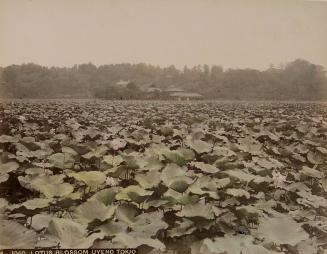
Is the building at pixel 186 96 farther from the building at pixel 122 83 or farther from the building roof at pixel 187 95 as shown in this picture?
the building at pixel 122 83

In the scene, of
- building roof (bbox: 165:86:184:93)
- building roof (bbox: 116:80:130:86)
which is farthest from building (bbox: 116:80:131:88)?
building roof (bbox: 165:86:184:93)

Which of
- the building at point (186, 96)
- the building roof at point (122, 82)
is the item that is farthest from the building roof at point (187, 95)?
the building roof at point (122, 82)

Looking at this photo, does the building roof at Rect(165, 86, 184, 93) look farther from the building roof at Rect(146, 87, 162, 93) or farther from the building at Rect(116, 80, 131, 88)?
the building at Rect(116, 80, 131, 88)

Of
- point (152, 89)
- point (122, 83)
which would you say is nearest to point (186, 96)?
point (152, 89)

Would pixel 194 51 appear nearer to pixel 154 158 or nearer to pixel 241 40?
pixel 241 40

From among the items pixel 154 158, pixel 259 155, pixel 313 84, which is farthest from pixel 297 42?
pixel 154 158

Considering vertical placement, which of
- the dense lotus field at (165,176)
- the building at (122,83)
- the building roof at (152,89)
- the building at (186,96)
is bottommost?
the dense lotus field at (165,176)

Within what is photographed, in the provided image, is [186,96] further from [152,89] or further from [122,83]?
[122,83]
